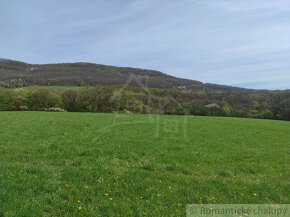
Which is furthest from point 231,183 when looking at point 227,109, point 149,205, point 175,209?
point 227,109

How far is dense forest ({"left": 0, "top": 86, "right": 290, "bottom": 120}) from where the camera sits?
52.2 metres

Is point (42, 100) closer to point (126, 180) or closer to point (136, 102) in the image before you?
point (136, 102)

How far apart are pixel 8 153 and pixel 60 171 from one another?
12.6ft

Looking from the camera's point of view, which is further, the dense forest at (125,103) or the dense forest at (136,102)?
the dense forest at (125,103)

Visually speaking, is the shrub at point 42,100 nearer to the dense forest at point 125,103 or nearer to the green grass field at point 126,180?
the dense forest at point 125,103

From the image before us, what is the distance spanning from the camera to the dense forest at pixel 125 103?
171 ft

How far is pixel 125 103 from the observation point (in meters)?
59.5
